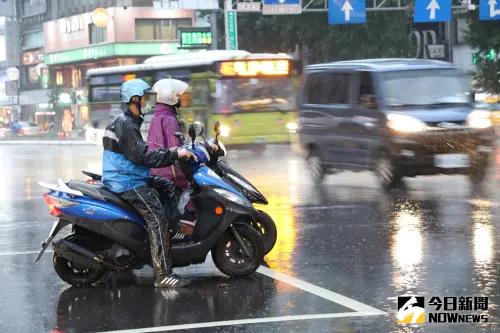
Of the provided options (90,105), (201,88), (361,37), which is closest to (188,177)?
(201,88)

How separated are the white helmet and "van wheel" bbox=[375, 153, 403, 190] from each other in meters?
7.14

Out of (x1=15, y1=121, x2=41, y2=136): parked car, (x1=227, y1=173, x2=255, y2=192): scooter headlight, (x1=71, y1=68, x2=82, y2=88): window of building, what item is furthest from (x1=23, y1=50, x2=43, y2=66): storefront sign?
(x1=227, y1=173, x2=255, y2=192): scooter headlight

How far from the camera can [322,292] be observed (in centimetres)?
789

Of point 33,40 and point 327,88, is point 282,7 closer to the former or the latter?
point 327,88

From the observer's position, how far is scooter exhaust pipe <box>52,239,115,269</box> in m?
8.30

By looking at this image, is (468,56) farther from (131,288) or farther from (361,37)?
(131,288)

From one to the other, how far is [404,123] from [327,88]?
243 cm

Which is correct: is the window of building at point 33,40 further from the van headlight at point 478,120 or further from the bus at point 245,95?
the van headlight at point 478,120

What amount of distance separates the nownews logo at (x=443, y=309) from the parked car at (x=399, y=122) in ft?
27.5

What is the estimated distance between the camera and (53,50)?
3063 inches

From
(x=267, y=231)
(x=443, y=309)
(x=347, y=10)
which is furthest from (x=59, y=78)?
(x=443, y=309)

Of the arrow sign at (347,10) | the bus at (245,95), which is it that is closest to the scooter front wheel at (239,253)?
the bus at (245,95)

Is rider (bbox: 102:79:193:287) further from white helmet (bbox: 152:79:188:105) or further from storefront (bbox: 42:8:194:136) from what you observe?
storefront (bbox: 42:8:194:136)

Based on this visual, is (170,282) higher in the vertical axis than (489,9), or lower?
lower
